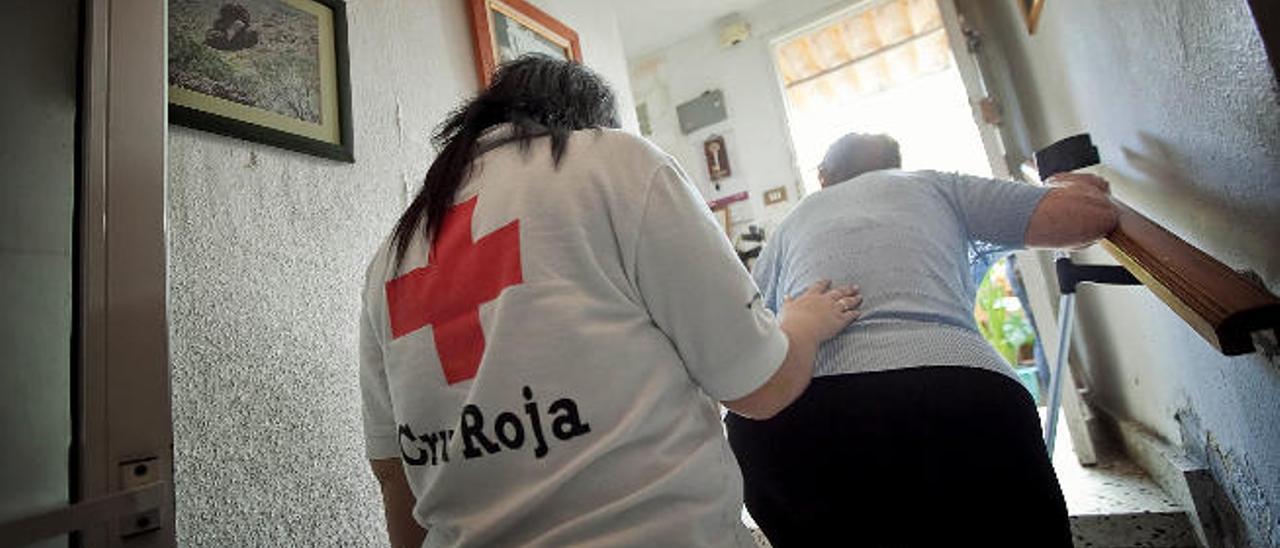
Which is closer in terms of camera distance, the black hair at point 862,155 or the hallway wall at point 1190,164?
the hallway wall at point 1190,164

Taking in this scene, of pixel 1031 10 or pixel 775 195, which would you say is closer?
pixel 1031 10

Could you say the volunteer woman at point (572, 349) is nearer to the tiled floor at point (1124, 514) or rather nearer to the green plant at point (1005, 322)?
the tiled floor at point (1124, 514)

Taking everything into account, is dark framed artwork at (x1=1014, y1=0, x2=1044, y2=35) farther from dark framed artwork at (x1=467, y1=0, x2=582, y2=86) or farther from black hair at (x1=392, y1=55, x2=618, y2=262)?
black hair at (x1=392, y1=55, x2=618, y2=262)

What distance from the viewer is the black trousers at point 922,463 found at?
2.71 ft

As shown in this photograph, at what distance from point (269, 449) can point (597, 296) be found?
0.65 meters

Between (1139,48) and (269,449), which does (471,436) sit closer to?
(269,449)

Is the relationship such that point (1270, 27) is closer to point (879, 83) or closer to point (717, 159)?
point (717, 159)

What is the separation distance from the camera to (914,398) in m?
0.85

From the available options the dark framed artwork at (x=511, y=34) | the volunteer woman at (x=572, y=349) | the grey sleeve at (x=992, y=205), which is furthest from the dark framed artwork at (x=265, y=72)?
the grey sleeve at (x=992, y=205)

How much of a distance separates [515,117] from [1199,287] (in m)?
0.78

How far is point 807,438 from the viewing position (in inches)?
36.4

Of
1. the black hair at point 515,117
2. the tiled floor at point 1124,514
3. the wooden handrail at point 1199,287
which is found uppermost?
the black hair at point 515,117

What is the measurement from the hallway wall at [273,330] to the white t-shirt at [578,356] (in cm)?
40

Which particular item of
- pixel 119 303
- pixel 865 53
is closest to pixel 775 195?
pixel 865 53
